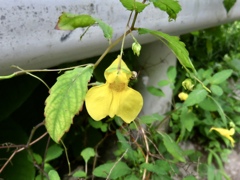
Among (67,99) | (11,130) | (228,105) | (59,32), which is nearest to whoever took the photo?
(67,99)

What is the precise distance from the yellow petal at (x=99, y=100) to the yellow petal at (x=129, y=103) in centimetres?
2

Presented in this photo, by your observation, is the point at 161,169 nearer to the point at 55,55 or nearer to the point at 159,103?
the point at 55,55

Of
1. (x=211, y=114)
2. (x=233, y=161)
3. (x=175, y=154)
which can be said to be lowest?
(x=233, y=161)

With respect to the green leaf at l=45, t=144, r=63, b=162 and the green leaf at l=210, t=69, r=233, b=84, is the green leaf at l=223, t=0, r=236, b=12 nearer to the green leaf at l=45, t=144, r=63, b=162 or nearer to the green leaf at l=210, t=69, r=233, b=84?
the green leaf at l=210, t=69, r=233, b=84

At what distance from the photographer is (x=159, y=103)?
1.24 meters

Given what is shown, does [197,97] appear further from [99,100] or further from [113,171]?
[99,100]

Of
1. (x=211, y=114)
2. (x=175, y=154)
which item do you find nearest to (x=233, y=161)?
(x=211, y=114)

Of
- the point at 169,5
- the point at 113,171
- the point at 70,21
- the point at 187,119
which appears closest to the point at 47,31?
the point at 70,21

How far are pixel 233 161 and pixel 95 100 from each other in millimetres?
881

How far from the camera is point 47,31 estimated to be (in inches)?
21.4

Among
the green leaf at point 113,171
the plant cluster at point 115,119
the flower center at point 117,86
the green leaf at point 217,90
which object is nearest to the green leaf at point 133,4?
the plant cluster at point 115,119

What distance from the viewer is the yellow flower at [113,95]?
47 cm

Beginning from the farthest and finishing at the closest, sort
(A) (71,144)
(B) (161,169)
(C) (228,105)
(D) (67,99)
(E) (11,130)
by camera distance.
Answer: (C) (228,105) → (A) (71,144) → (E) (11,130) → (B) (161,169) → (D) (67,99)

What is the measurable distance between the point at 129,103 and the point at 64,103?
86 millimetres
